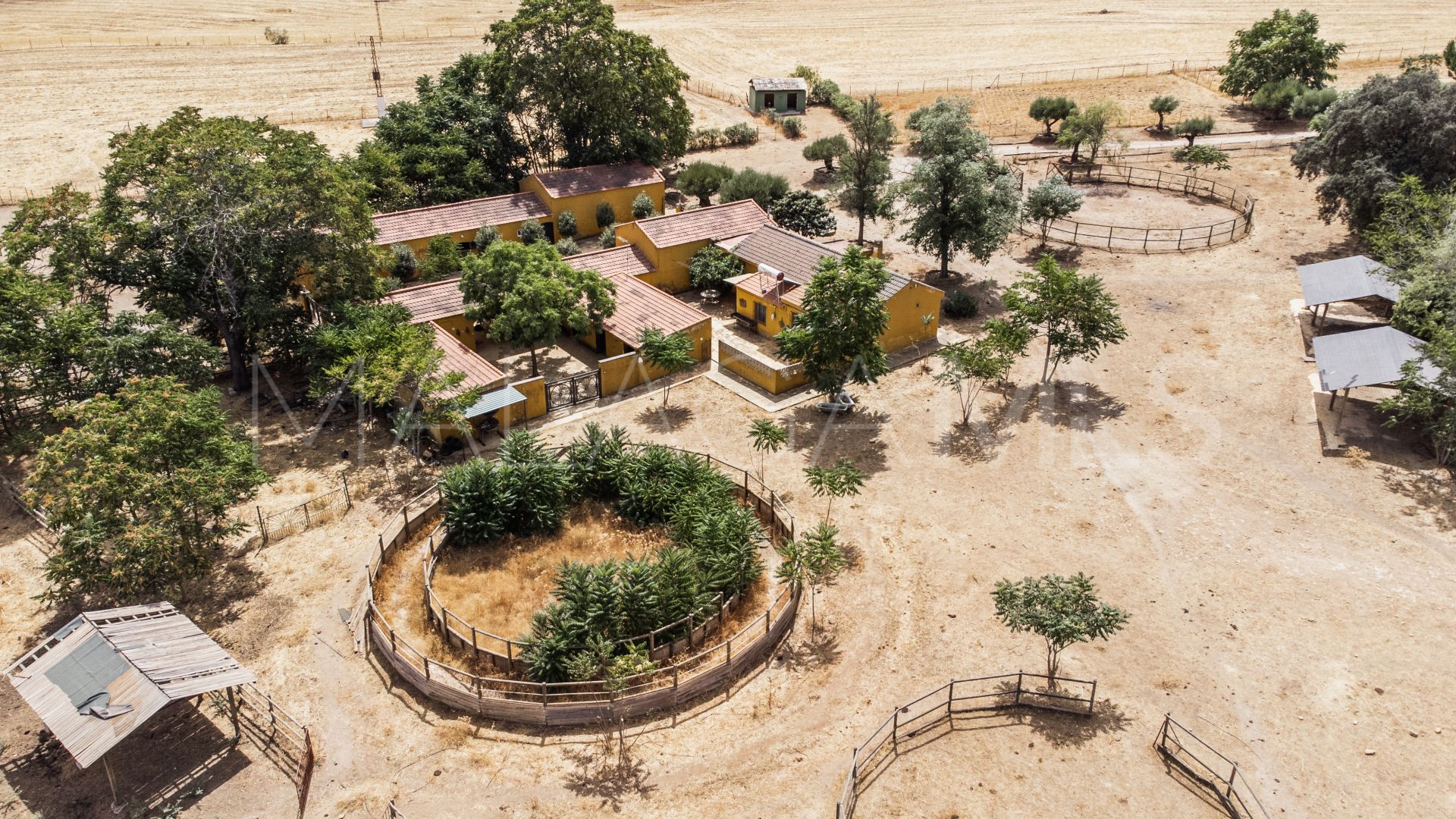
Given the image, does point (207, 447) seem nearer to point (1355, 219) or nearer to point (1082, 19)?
point (1355, 219)

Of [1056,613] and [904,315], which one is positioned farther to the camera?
[904,315]

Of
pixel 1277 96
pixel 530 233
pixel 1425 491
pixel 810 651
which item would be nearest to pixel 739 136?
pixel 530 233

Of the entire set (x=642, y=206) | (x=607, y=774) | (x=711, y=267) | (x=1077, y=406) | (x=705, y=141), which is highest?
(x=705, y=141)

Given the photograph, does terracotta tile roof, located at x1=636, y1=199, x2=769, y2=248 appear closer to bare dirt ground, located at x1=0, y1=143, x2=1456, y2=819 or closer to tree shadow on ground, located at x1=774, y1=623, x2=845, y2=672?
bare dirt ground, located at x1=0, y1=143, x2=1456, y2=819

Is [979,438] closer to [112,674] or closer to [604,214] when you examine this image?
[604,214]

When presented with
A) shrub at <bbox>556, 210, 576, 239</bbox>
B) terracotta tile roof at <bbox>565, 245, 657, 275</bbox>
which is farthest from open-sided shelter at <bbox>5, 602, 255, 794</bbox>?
shrub at <bbox>556, 210, 576, 239</bbox>
